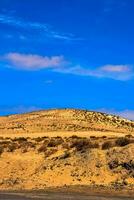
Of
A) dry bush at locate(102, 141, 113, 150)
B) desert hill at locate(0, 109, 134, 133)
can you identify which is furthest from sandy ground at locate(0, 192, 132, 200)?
desert hill at locate(0, 109, 134, 133)

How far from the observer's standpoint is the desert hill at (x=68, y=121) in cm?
11069

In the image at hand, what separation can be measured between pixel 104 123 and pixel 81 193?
87.4 metres

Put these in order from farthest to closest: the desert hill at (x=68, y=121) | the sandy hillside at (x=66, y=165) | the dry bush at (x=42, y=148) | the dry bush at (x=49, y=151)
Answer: the desert hill at (x=68, y=121), the dry bush at (x=42, y=148), the dry bush at (x=49, y=151), the sandy hillside at (x=66, y=165)

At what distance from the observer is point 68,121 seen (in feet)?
389

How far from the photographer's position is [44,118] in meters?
127

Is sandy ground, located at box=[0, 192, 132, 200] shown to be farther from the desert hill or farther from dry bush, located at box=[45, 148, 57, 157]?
the desert hill

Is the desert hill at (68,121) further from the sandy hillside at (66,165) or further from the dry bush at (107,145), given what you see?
the dry bush at (107,145)

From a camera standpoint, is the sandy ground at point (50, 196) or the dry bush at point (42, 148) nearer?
the sandy ground at point (50, 196)


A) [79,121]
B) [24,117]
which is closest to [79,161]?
[79,121]

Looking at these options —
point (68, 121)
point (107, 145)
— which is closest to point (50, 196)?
point (107, 145)

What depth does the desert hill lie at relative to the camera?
363 feet

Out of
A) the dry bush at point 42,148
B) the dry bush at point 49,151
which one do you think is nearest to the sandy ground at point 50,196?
the dry bush at point 49,151

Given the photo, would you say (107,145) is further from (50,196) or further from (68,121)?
(68,121)

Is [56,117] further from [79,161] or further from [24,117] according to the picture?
[79,161]
